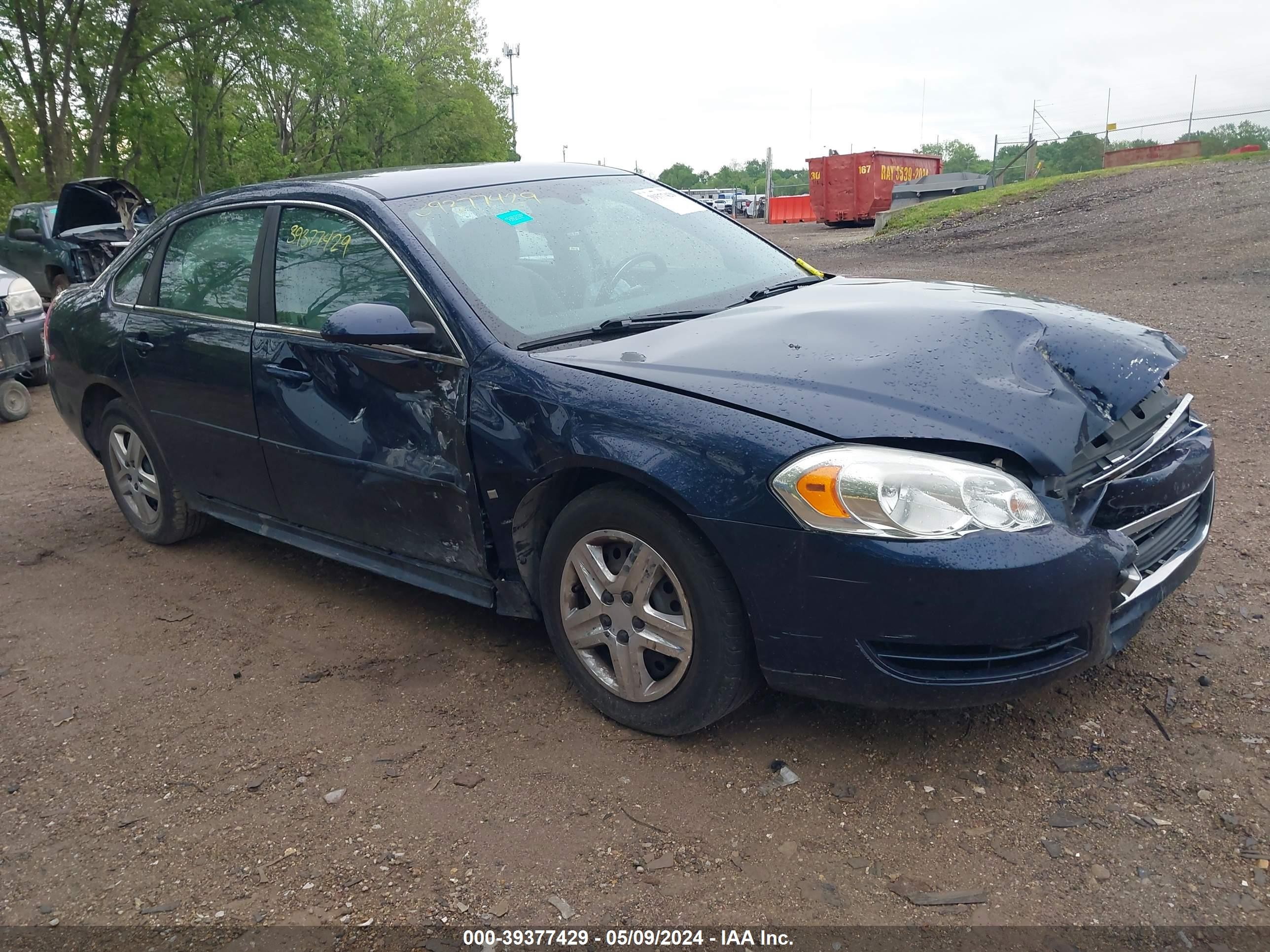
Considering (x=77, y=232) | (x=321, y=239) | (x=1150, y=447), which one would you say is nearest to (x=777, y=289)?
(x=1150, y=447)

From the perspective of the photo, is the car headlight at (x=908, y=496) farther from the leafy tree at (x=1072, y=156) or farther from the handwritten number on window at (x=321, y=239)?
the leafy tree at (x=1072, y=156)

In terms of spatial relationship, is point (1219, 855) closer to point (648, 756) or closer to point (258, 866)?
point (648, 756)

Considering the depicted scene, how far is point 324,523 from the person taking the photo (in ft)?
13.4

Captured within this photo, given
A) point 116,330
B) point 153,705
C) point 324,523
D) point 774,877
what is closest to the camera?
point 774,877

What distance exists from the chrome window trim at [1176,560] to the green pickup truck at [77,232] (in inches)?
556

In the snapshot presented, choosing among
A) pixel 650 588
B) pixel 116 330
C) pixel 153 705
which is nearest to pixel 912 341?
pixel 650 588

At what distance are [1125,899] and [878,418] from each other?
1256 millimetres

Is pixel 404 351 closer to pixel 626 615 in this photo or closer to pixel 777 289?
pixel 626 615

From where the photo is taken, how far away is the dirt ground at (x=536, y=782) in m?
2.51

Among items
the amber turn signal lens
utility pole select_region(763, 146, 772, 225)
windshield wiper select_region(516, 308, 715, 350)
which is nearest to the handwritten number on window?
windshield wiper select_region(516, 308, 715, 350)

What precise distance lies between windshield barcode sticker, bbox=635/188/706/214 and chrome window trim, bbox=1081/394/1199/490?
2.08m

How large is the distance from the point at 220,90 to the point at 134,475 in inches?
1294

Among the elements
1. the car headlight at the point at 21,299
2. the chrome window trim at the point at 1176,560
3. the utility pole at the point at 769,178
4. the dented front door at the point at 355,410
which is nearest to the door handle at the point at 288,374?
the dented front door at the point at 355,410

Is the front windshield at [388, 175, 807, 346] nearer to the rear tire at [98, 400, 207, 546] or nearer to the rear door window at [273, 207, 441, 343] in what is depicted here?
the rear door window at [273, 207, 441, 343]
